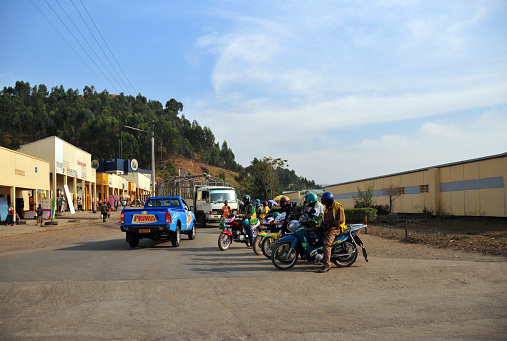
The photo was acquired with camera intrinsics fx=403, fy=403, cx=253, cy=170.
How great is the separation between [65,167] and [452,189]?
3762 centimetres

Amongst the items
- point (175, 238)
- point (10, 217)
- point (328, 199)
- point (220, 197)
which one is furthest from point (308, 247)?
point (10, 217)

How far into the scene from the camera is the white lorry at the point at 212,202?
83.8 feet

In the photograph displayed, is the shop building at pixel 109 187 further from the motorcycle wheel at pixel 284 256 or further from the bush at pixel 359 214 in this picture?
the motorcycle wheel at pixel 284 256

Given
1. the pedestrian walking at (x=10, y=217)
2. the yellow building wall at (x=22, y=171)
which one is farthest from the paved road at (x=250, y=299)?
the yellow building wall at (x=22, y=171)

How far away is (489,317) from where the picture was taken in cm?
Result: 548

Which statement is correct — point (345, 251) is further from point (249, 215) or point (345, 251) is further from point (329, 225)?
point (249, 215)

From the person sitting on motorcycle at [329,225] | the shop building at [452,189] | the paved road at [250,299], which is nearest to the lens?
the paved road at [250,299]

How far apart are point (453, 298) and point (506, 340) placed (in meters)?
2.07

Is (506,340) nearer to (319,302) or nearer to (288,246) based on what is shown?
(319,302)

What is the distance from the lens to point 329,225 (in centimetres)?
973

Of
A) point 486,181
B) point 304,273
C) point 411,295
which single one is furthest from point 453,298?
point 486,181

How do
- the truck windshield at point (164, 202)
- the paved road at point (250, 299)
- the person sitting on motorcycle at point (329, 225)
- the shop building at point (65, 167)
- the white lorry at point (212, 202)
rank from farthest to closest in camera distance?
the shop building at point (65, 167)
the white lorry at point (212, 202)
the truck windshield at point (164, 202)
the person sitting on motorcycle at point (329, 225)
the paved road at point (250, 299)

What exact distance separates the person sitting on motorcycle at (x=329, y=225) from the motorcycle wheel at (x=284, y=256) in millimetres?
772

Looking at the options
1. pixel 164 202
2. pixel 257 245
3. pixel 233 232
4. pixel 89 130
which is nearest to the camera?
pixel 257 245
